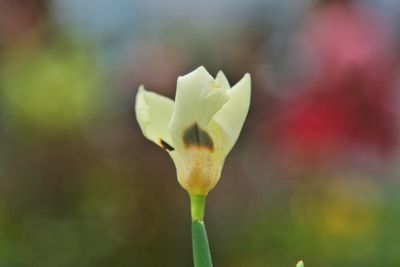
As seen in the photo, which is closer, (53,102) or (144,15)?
(53,102)

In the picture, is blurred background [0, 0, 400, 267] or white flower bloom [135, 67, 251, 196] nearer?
white flower bloom [135, 67, 251, 196]

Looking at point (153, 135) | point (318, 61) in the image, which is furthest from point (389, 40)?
point (153, 135)

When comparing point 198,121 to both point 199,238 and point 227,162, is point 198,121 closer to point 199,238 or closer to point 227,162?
point 199,238

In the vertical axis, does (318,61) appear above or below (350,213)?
above

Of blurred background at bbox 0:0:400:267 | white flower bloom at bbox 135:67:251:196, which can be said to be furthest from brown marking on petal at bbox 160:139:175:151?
blurred background at bbox 0:0:400:267

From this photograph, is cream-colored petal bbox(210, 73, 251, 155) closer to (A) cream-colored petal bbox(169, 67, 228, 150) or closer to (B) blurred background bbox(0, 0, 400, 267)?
(A) cream-colored petal bbox(169, 67, 228, 150)

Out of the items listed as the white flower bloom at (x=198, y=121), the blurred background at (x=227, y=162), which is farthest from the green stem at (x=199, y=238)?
the blurred background at (x=227, y=162)

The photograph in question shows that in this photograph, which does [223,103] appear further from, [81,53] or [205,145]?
[81,53]
